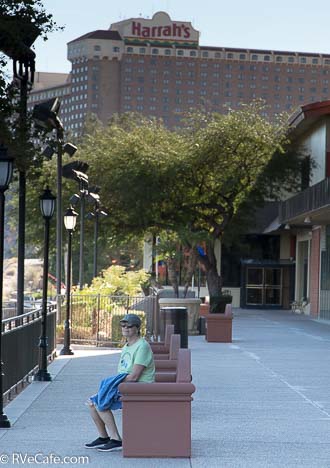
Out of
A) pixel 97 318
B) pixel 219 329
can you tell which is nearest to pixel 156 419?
pixel 97 318

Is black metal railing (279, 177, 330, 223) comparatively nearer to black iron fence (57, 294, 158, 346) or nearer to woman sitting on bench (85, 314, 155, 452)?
black iron fence (57, 294, 158, 346)

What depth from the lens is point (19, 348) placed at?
16219 millimetres

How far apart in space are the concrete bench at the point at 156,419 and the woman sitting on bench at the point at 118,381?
15.2 inches

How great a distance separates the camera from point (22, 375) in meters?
16.6

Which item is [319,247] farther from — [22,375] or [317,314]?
[22,375]

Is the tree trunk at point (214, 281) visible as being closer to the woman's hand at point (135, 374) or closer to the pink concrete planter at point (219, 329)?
the pink concrete planter at point (219, 329)

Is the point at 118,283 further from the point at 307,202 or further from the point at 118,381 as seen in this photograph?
the point at 118,381

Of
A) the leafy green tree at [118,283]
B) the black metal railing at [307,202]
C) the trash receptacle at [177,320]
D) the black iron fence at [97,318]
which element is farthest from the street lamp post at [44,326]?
the black metal railing at [307,202]

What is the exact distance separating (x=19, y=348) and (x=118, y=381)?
18.8 ft

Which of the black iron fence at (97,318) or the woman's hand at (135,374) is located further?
the black iron fence at (97,318)

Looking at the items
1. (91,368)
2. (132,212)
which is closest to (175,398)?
(91,368)

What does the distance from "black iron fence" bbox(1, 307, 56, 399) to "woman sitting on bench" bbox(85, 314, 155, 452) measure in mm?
3735

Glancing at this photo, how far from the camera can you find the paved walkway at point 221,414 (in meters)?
10.5

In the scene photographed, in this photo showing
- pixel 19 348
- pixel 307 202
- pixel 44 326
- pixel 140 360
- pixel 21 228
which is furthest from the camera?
pixel 307 202
